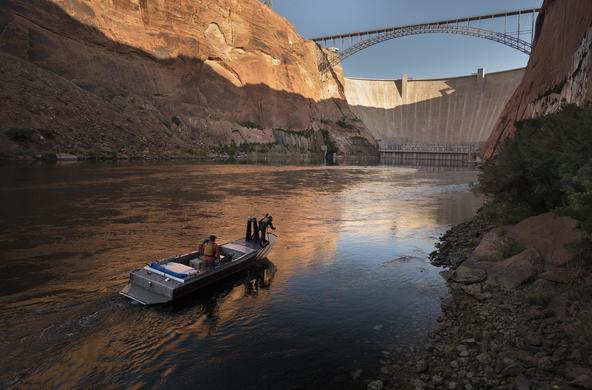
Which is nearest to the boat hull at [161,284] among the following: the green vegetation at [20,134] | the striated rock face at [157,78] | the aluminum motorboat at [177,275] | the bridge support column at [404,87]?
the aluminum motorboat at [177,275]

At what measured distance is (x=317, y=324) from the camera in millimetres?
8617

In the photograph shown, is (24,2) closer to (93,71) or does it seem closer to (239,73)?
(93,71)

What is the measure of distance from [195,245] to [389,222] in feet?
32.1

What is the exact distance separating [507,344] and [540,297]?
1742mm

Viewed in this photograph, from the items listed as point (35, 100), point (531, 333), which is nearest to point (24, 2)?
point (35, 100)

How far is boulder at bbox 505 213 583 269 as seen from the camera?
31.2 feet

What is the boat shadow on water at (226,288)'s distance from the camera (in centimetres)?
926

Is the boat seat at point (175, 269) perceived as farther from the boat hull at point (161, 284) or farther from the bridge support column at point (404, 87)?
the bridge support column at point (404, 87)

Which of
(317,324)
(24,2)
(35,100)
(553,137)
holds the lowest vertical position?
(317,324)

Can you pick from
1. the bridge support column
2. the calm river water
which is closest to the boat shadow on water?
the calm river water

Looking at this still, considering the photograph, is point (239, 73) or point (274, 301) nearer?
point (274, 301)

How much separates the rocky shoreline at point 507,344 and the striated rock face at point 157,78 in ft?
159

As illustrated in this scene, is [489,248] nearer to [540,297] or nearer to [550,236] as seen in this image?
[550,236]

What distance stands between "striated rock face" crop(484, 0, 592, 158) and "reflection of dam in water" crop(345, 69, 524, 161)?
71.9m
